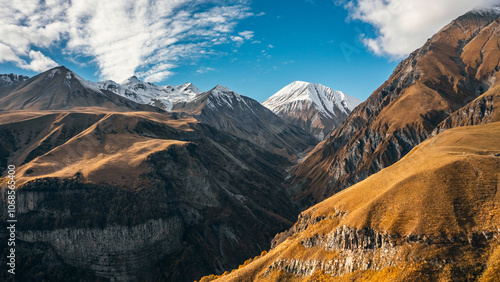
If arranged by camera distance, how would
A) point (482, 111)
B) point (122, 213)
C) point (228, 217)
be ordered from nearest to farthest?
point (122, 213)
point (482, 111)
point (228, 217)

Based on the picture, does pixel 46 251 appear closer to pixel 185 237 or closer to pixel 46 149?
pixel 185 237

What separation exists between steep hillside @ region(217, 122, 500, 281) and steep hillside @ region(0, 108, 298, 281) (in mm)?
71277

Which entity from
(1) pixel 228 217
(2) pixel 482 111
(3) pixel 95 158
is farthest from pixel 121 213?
(2) pixel 482 111

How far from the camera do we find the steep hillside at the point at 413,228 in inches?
2048

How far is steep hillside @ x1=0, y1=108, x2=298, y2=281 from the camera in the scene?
12369cm

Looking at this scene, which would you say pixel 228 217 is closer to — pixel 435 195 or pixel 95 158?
pixel 95 158

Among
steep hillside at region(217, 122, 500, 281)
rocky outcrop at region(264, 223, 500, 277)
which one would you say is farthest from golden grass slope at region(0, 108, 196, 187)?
rocky outcrop at region(264, 223, 500, 277)

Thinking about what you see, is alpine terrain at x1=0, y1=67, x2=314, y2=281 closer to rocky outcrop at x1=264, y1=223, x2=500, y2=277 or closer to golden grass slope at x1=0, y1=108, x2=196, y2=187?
golden grass slope at x1=0, y1=108, x2=196, y2=187

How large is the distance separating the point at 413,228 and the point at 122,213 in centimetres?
12641

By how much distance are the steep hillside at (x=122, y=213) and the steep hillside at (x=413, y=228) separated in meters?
71.3

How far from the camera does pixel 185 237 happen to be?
15412 centimetres

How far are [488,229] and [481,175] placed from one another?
16450mm

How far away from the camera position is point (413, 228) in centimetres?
5912

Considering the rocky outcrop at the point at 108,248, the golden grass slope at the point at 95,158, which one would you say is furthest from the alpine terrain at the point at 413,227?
the golden grass slope at the point at 95,158
